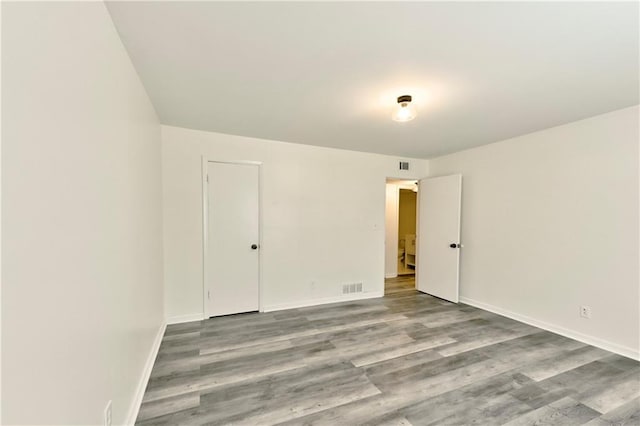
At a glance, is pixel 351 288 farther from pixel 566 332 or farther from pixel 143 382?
pixel 143 382

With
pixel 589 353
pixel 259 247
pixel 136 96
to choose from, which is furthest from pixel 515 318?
pixel 136 96

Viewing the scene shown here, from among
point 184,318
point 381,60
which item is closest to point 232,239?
point 184,318

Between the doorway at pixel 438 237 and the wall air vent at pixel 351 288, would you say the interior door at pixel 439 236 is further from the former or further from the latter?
the wall air vent at pixel 351 288

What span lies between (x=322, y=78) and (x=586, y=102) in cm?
242

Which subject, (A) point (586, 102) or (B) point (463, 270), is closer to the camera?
(A) point (586, 102)

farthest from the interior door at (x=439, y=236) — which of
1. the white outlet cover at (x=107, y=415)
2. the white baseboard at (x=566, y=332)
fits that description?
the white outlet cover at (x=107, y=415)

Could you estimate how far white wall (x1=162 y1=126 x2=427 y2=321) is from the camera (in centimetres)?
328

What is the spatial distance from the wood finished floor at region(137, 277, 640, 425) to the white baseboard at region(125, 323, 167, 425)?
0.05 m

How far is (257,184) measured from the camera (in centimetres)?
367

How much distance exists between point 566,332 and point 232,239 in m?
4.02

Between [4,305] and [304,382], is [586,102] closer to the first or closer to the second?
[304,382]

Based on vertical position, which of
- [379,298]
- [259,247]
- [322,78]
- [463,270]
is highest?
[322,78]

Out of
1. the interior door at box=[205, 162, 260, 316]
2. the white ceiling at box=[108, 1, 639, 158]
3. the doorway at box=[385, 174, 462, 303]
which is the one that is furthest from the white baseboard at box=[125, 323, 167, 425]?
the doorway at box=[385, 174, 462, 303]

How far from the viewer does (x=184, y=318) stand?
332 centimetres
